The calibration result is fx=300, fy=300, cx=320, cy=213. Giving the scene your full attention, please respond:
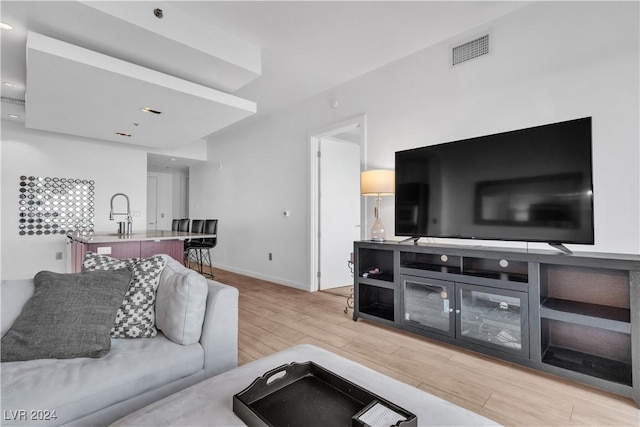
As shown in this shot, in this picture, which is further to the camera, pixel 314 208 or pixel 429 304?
pixel 314 208

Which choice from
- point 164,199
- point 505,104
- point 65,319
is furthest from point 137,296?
point 164,199

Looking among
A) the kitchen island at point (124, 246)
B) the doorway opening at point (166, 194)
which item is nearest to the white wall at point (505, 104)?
the kitchen island at point (124, 246)

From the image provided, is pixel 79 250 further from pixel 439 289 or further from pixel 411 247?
pixel 439 289

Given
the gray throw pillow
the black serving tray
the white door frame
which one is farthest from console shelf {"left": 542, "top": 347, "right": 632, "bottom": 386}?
the white door frame

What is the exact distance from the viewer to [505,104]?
2543 millimetres

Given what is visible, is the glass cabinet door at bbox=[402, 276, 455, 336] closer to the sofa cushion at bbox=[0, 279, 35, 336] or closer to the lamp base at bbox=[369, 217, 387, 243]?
the lamp base at bbox=[369, 217, 387, 243]

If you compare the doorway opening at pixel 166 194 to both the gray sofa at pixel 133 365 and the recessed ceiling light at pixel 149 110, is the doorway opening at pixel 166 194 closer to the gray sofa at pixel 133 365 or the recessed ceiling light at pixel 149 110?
the recessed ceiling light at pixel 149 110

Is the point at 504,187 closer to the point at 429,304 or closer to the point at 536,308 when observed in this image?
the point at 536,308

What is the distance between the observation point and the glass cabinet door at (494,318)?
6.79 feet

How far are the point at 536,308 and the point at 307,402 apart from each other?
1809mm

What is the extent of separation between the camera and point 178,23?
2531mm

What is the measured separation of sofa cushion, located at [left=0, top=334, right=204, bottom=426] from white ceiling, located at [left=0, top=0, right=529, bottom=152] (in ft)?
7.86

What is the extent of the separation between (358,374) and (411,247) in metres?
1.65

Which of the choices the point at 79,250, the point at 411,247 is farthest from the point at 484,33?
the point at 79,250
